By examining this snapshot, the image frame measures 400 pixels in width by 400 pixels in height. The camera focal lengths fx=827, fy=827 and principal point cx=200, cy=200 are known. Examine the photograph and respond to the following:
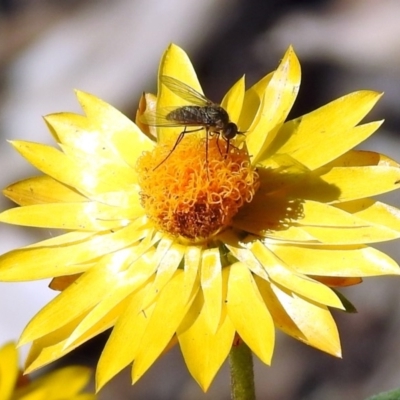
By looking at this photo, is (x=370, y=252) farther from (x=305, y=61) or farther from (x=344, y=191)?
(x=305, y=61)

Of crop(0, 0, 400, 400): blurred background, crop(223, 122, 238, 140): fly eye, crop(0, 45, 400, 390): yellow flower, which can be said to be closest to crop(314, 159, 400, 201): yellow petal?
crop(0, 45, 400, 390): yellow flower

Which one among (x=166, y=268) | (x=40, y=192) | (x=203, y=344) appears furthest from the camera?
(x=40, y=192)

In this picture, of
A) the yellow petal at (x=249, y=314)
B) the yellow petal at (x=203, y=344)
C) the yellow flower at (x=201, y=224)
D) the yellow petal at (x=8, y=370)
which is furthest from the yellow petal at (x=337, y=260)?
the yellow petal at (x=8, y=370)

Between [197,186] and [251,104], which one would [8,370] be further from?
[251,104]

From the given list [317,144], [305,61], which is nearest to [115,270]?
[317,144]

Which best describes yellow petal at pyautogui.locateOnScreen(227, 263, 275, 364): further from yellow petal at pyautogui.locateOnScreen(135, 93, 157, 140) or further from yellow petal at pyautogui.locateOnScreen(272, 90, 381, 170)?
yellow petal at pyautogui.locateOnScreen(135, 93, 157, 140)

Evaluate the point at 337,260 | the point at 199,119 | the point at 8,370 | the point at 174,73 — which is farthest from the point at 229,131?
the point at 8,370

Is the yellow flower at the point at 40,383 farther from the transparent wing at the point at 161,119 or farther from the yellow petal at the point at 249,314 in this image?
the transparent wing at the point at 161,119

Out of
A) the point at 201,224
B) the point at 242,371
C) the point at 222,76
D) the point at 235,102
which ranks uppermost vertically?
the point at 235,102

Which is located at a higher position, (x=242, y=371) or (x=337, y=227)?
(x=337, y=227)
